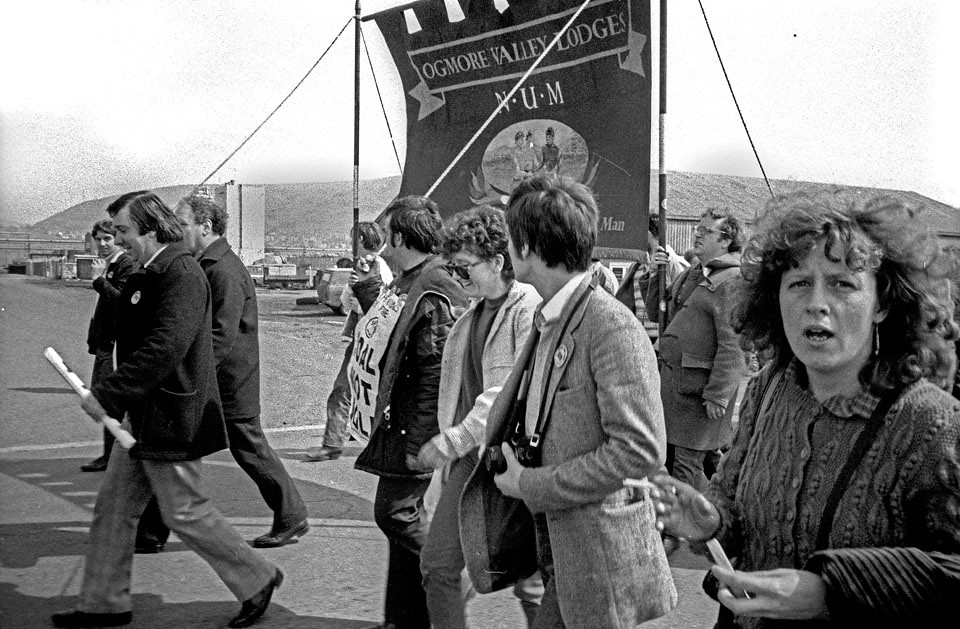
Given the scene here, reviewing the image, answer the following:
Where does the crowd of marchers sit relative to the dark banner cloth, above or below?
below

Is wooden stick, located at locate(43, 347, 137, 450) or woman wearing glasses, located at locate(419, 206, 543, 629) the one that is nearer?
woman wearing glasses, located at locate(419, 206, 543, 629)

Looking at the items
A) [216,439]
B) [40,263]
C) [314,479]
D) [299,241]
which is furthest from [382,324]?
[299,241]

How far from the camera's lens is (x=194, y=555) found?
506 centimetres

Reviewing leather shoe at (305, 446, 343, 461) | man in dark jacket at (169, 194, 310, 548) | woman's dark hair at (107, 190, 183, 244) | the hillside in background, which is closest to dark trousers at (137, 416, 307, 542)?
man in dark jacket at (169, 194, 310, 548)

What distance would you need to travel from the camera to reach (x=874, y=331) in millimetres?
1763

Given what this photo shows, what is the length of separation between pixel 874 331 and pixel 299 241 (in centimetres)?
8877

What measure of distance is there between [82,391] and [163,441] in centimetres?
39

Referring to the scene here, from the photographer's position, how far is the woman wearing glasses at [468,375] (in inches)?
127

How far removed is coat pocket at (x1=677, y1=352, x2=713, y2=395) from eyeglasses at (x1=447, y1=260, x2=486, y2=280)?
1775 millimetres

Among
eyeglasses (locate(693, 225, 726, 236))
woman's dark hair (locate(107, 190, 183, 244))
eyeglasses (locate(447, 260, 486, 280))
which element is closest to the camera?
eyeglasses (locate(447, 260, 486, 280))

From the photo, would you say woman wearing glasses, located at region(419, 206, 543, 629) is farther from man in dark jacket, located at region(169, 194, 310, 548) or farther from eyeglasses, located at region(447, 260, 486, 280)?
man in dark jacket, located at region(169, 194, 310, 548)

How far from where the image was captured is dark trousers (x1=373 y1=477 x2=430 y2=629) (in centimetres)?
371

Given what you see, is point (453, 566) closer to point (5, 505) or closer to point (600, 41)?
point (5, 505)

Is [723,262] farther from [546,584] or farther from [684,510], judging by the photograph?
[684,510]
